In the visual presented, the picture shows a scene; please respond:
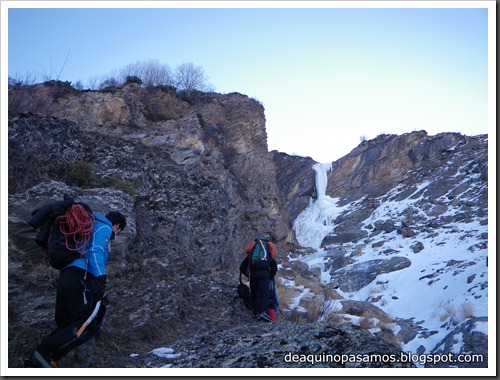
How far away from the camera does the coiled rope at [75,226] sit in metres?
3.99

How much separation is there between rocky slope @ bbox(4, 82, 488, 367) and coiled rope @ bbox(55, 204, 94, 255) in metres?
1.08

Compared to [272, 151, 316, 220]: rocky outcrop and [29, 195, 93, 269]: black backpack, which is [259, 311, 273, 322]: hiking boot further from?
[272, 151, 316, 220]: rocky outcrop

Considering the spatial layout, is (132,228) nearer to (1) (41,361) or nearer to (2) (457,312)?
(1) (41,361)

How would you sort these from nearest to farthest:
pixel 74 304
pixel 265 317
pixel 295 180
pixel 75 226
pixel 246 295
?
pixel 74 304
pixel 75 226
pixel 265 317
pixel 246 295
pixel 295 180

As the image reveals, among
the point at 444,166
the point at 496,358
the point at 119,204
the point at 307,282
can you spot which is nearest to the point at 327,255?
the point at 307,282

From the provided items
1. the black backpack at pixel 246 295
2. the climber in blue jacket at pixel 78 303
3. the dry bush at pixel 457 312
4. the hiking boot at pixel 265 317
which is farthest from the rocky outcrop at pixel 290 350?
the dry bush at pixel 457 312

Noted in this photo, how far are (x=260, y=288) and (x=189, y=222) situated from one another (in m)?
2.14

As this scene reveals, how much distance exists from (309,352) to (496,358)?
163cm

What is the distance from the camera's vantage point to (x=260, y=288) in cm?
662

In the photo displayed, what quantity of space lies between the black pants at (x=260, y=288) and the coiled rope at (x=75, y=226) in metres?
3.03

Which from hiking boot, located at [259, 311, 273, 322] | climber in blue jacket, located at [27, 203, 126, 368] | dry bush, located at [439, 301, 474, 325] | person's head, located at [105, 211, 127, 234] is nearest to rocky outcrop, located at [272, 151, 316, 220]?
dry bush, located at [439, 301, 474, 325]

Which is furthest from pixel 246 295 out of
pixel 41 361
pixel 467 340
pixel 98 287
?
pixel 467 340

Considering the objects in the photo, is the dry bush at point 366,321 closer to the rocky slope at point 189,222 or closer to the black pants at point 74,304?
the rocky slope at point 189,222

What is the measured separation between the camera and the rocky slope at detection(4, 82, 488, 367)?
204 inches
